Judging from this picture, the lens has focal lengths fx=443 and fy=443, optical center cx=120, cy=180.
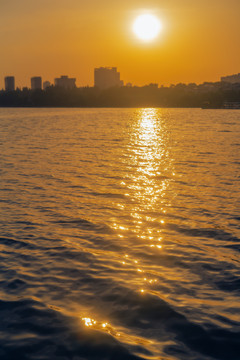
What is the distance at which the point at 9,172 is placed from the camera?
2378 cm

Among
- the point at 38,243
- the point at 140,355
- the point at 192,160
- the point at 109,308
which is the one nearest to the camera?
the point at 140,355

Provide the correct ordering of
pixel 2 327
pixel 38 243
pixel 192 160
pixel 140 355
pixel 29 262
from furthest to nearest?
1. pixel 192 160
2. pixel 38 243
3. pixel 29 262
4. pixel 2 327
5. pixel 140 355

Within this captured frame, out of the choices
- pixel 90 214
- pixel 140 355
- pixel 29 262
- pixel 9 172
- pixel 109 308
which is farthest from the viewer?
pixel 9 172

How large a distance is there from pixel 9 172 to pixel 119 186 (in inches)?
287

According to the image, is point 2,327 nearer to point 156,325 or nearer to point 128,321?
point 128,321

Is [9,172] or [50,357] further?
[9,172]

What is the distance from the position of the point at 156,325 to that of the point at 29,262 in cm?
384

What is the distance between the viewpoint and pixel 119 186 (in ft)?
64.3

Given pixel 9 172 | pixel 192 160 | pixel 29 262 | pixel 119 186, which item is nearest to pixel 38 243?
pixel 29 262

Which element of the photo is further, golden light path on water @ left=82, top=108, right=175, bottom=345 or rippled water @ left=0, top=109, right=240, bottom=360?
golden light path on water @ left=82, top=108, right=175, bottom=345

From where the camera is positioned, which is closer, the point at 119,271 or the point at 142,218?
the point at 119,271

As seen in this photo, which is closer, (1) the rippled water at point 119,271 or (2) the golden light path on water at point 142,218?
(1) the rippled water at point 119,271

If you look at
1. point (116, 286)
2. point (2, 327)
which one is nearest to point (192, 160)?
point (116, 286)

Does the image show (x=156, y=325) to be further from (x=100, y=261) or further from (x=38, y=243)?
(x=38, y=243)
